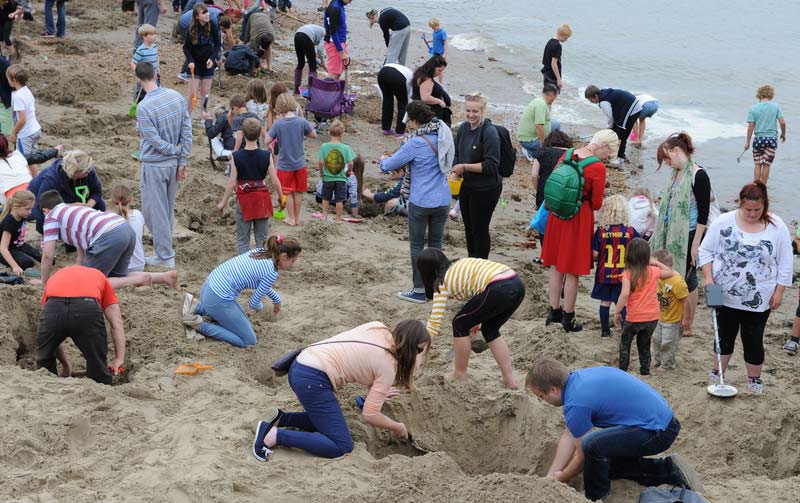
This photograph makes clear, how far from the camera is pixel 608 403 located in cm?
536

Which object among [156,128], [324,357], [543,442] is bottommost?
[543,442]

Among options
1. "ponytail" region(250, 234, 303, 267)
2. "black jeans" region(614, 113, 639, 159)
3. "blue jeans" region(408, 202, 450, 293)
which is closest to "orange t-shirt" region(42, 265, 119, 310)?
"ponytail" region(250, 234, 303, 267)

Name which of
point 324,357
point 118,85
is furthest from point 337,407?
point 118,85

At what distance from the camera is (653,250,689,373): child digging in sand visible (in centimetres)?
725

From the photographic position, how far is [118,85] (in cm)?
1450

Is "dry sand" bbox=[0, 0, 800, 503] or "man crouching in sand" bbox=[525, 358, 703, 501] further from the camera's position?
"man crouching in sand" bbox=[525, 358, 703, 501]

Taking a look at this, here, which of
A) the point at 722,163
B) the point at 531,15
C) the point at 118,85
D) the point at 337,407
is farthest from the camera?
the point at 531,15

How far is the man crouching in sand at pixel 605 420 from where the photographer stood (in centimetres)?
532

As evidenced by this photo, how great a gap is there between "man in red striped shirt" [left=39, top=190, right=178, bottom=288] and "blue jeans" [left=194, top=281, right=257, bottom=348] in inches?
33.5

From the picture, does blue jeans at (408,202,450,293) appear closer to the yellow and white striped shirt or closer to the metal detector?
the yellow and white striped shirt

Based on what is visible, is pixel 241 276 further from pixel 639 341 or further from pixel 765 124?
pixel 765 124

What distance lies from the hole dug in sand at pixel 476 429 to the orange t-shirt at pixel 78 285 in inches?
85.6

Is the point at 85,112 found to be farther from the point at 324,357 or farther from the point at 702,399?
the point at 702,399

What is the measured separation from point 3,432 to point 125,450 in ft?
2.42
